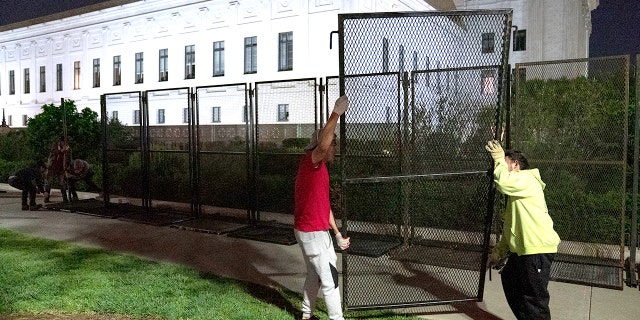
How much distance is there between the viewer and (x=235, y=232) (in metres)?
9.89

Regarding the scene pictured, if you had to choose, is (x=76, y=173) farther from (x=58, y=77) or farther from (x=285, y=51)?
(x=58, y=77)

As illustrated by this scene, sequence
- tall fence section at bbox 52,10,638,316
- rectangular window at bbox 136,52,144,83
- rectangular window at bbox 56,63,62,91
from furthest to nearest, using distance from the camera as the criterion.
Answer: rectangular window at bbox 56,63,62,91, rectangular window at bbox 136,52,144,83, tall fence section at bbox 52,10,638,316

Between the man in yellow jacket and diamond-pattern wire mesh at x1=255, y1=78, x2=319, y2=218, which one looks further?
diamond-pattern wire mesh at x1=255, y1=78, x2=319, y2=218

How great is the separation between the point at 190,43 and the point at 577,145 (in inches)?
1347

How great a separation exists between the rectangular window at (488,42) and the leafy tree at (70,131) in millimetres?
16332

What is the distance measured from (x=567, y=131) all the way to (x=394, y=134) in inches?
110

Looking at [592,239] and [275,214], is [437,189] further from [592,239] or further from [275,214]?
[275,214]

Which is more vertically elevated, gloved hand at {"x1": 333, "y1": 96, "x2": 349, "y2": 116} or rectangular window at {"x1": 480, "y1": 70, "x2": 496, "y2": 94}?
rectangular window at {"x1": 480, "y1": 70, "x2": 496, "y2": 94}

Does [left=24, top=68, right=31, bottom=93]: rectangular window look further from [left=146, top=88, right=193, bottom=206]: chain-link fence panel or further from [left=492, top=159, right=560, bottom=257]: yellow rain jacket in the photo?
[left=492, top=159, right=560, bottom=257]: yellow rain jacket

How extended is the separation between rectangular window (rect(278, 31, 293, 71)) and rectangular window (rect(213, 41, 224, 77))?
5.17m

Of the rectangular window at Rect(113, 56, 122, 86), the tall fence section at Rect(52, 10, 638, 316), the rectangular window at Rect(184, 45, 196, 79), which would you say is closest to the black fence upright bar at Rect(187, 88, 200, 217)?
the tall fence section at Rect(52, 10, 638, 316)

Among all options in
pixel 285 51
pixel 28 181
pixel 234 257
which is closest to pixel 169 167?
pixel 28 181

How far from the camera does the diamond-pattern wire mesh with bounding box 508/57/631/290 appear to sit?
7.57 metres

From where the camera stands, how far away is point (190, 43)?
3859cm
